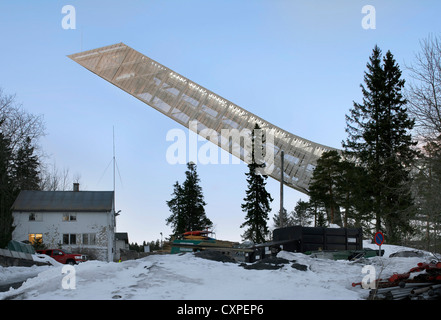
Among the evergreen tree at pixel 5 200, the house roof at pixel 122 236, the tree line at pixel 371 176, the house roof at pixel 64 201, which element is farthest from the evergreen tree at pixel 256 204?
the house roof at pixel 122 236

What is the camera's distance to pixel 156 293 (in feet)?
38.3

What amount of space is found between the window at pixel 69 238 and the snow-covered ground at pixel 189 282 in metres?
37.2

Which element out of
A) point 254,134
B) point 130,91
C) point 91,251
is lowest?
point 91,251

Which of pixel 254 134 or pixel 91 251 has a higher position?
pixel 254 134

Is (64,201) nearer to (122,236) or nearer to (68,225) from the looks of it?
(68,225)

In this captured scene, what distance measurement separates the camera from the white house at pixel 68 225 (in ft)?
166

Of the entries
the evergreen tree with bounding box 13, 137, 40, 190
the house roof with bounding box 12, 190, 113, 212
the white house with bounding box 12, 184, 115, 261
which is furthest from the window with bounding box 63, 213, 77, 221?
the evergreen tree with bounding box 13, 137, 40, 190

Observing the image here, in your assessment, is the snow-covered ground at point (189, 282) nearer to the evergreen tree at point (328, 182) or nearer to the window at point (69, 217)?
the evergreen tree at point (328, 182)

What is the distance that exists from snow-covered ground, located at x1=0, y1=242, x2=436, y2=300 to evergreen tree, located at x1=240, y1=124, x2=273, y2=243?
39.5 meters

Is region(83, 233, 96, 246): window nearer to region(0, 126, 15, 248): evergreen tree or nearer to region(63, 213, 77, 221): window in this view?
region(63, 213, 77, 221): window

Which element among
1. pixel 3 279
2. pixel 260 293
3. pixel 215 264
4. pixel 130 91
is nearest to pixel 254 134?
pixel 130 91
